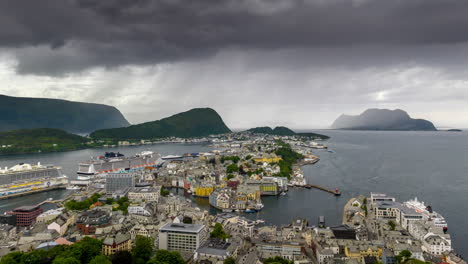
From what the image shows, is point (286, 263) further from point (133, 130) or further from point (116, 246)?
point (133, 130)

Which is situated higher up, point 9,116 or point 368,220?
point 9,116

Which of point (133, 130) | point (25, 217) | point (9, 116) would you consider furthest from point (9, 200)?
point (9, 116)

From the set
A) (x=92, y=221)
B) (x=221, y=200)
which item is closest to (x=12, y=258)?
(x=92, y=221)

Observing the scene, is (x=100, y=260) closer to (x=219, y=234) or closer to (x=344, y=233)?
(x=219, y=234)

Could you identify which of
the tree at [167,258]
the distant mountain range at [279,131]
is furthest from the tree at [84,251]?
the distant mountain range at [279,131]

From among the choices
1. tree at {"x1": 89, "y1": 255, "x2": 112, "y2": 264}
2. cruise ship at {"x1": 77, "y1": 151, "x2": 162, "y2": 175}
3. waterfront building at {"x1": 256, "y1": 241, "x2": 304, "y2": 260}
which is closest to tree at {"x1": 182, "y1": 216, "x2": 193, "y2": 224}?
waterfront building at {"x1": 256, "y1": 241, "x2": 304, "y2": 260}

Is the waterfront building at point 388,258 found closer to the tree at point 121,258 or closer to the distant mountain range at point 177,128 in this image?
the tree at point 121,258

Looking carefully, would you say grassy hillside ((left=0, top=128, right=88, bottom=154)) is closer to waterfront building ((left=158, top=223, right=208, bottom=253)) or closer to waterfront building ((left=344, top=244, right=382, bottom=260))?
waterfront building ((left=158, top=223, right=208, bottom=253))
